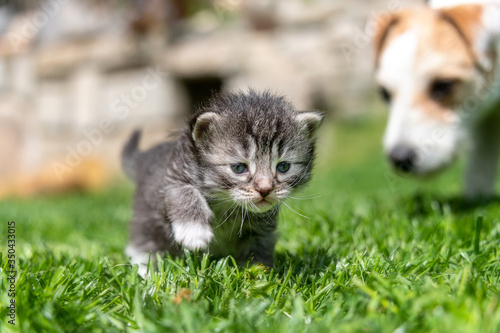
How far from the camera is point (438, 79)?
378cm

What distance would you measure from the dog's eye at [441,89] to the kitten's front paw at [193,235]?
7.79 feet

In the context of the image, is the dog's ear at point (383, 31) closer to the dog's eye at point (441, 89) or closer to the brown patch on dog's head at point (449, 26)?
the brown patch on dog's head at point (449, 26)

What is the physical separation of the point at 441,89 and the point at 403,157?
2.01ft

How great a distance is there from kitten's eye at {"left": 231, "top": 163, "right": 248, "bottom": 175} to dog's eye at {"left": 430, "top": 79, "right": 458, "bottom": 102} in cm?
219

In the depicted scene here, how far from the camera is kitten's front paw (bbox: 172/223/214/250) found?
86.9 inches

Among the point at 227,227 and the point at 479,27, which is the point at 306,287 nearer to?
the point at 227,227

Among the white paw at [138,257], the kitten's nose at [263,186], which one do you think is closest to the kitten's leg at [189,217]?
the kitten's nose at [263,186]

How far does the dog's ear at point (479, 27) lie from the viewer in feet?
12.2

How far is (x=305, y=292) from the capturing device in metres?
1.99

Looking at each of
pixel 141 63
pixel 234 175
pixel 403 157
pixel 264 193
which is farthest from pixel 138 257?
pixel 141 63

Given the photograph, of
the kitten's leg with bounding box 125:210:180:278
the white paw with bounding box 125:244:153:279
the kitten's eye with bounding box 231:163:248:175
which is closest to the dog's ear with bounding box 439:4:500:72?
the kitten's eye with bounding box 231:163:248:175

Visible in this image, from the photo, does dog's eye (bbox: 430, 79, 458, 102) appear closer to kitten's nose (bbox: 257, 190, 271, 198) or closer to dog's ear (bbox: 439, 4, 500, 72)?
dog's ear (bbox: 439, 4, 500, 72)

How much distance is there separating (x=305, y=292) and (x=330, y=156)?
400 inches

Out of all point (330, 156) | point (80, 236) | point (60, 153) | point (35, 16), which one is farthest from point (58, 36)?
point (80, 236)
